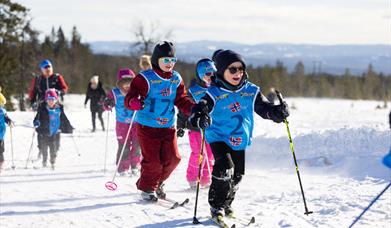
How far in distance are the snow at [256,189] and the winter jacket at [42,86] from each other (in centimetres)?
154

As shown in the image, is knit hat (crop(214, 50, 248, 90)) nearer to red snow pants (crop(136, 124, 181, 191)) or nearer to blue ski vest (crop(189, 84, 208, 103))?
red snow pants (crop(136, 124, 181, 191))

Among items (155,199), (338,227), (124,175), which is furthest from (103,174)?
(338,227)

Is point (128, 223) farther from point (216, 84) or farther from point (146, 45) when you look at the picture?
point (146, 45)

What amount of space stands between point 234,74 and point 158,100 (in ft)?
4.49

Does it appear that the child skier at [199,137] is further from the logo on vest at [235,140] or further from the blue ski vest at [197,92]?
the logo on vest at [235,140]

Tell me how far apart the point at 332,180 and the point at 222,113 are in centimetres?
386

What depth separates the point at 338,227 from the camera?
5.61 metres

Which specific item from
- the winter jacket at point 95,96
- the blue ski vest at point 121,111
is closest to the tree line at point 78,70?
the winter jacket at point 95,96

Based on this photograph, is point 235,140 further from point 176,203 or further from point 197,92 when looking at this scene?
point 197,92

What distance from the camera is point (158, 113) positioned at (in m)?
6.55

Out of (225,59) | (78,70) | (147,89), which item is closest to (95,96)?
(147,89)

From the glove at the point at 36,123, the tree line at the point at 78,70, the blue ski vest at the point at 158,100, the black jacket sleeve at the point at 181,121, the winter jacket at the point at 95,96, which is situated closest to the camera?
the blue ski vest at the point at 158,100

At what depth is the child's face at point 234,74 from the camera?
5.51 metres

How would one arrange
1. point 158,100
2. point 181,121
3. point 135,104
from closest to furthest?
point 135,104, point 158,100, point 181,121
